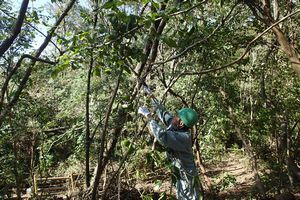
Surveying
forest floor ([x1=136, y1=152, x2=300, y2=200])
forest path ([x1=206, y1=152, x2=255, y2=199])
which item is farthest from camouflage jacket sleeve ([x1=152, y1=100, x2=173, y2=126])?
A: forest path ([x1=206, y1=152, x2=255, y2=199])

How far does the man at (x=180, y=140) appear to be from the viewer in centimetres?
312

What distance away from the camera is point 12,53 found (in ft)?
18.1

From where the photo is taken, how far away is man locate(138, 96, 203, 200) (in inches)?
123

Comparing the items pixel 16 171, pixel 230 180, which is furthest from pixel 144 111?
pixel 230 180

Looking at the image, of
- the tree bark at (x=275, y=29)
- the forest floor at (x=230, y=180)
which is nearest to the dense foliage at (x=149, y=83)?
the tree bark at (x=275, y=29)

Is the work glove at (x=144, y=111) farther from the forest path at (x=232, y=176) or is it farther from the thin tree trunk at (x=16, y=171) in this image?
the forest path at (x=232, y=176)

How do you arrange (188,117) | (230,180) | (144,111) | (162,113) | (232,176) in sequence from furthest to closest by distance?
1. (232,176)
2. (230,180)
3. (162,113)
4. (188,117)
5. (144,111)

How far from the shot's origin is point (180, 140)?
127 inches

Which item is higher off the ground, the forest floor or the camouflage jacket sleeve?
the camouflage jacket sleeve

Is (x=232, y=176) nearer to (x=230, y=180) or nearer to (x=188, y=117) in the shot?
(x=230, y=180)

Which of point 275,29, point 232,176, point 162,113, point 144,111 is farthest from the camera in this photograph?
point 232,176

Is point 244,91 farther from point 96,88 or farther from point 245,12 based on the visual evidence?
point 96,88

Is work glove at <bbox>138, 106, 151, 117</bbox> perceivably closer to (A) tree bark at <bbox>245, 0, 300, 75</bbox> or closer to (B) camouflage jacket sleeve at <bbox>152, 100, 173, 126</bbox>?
(B) camouflage jacket sleeve at <bbox>152, 100, 173, 126</bbox>

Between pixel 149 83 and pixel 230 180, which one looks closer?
pixel 149 83
